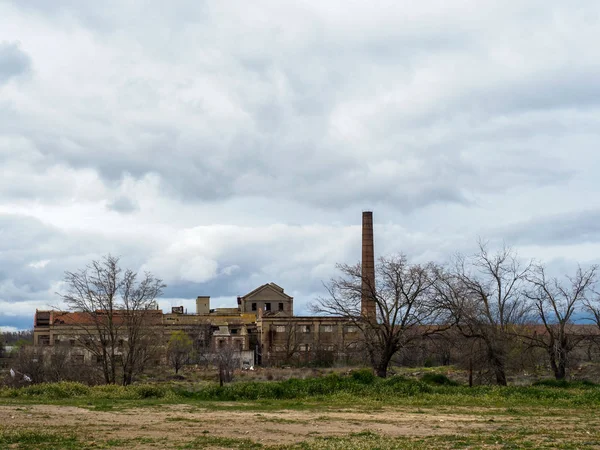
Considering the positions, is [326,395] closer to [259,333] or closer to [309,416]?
[309,416]

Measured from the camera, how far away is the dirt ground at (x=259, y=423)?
60.0 ft

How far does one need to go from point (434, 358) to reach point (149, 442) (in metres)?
67.9

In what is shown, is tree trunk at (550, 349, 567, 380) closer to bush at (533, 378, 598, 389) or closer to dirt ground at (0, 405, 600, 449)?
bush at (533, 378, 598, 389)

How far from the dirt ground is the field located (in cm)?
3

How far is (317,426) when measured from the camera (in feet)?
67.3

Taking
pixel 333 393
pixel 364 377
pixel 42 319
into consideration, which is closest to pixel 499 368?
pixel 364 377

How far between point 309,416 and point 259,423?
2538 millimetres

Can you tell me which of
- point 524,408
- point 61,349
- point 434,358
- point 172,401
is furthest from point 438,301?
point 434,358

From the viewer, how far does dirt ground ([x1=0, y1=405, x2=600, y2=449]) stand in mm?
18297

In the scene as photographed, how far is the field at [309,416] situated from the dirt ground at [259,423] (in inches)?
1.2

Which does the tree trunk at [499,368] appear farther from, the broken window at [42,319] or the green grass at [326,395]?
the broken window at [42,319]

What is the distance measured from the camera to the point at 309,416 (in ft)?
76.8

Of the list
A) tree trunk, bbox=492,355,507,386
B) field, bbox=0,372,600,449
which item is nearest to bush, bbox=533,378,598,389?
field, bbox=0,372,600,449

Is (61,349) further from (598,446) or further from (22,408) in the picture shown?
(598,446)
